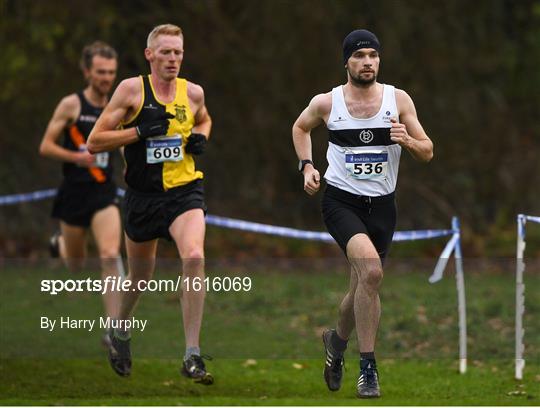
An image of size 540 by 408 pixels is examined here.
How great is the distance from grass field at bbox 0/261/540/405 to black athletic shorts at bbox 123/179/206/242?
3.87 ft

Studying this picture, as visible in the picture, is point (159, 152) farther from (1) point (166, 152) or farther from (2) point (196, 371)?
(2) point (196, 371)

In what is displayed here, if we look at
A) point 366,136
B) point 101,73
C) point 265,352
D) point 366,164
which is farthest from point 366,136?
point 101,73

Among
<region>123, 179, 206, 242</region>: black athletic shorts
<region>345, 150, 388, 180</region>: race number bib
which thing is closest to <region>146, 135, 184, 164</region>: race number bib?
<region>123, 179, 206, 242</region>: black athletic shorts

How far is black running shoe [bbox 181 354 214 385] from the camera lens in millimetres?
8867

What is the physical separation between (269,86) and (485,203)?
3.61 metres

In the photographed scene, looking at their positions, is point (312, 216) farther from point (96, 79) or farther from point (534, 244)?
point (96, 79)

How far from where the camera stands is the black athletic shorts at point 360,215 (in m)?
8.88

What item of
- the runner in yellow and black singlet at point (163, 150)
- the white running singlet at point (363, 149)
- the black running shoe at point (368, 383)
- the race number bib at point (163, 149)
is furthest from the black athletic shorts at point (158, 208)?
the black running shoe at point (368, 383)

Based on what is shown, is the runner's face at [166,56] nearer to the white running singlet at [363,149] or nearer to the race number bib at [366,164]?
the white running singlet at [363,149]

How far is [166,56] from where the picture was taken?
941cm

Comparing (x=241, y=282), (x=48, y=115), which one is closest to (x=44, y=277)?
(x=241, y=282)

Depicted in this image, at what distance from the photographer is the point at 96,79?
11.7 m

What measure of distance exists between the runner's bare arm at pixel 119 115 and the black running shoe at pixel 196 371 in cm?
159

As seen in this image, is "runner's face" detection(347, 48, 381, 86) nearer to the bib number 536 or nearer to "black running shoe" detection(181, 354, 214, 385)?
the bib number 536
